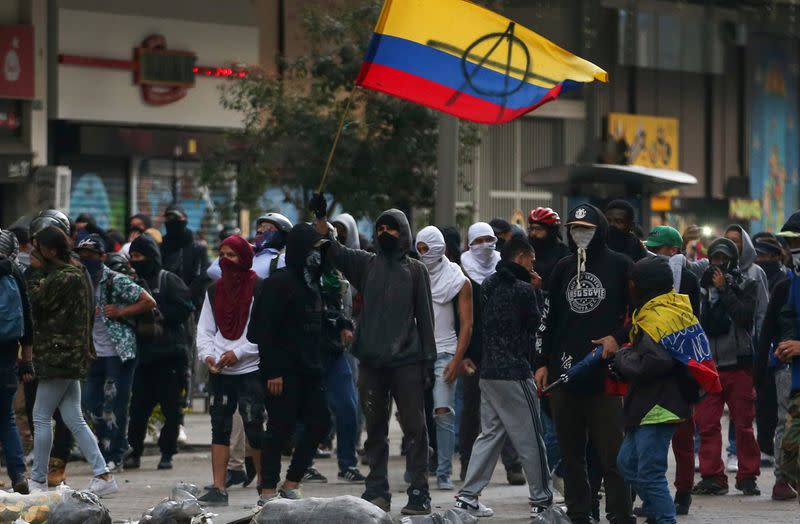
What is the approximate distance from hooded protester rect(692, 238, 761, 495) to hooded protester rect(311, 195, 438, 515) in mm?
2442

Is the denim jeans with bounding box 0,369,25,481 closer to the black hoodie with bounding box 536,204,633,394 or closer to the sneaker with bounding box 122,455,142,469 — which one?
the sneaker with bounding box 122,455,142,469

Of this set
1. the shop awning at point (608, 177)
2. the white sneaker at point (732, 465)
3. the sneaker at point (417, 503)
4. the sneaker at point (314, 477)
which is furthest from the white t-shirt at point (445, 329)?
the shop awning at point (608, 177)

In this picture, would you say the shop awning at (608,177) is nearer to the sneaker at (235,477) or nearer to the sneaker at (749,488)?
the sneaker at (749,488)

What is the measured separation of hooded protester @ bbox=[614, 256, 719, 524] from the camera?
30.6 ft

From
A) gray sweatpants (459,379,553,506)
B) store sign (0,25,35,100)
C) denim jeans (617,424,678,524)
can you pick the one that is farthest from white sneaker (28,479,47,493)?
store sign (0,25,35,100)

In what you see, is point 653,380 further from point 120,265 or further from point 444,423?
point 120,265

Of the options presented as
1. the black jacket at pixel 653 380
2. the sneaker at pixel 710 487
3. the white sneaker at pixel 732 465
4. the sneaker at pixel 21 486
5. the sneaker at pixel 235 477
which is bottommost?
the white sneaker at pixel 732 465

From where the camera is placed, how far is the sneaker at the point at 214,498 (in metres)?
11.3

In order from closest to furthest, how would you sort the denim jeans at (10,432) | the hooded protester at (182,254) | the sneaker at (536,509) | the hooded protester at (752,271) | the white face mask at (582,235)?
1. the white face mask at (582,235)
2. the sneaker at (536,509)
3. the denim jeans at (10,432)
4. the hooded protester at (752,271)
5. the hooded protester at (182,254)

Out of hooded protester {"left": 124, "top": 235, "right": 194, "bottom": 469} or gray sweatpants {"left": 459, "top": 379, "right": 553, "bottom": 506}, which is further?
hooded protester {"left": 124, "top": 235, "right": 194, "bottom": 469}

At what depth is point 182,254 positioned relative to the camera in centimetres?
1584

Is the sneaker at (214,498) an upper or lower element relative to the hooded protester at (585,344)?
lower

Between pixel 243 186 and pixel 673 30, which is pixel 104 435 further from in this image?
pixel 673 30

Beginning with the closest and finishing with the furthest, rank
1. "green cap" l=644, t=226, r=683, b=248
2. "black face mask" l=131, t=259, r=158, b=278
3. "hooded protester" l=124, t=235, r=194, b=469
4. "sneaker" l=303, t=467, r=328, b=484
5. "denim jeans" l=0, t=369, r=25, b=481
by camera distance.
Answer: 1. "denim jeans" l=0, t=369, r=25, b=481
2. "green cap" l=644, t=226, r=683, b=248
3. "sneaker" l=303, t=467, r=328, b=484
4. "hooded protester" l=124, t=235, r=194, b=469
5. "black face mask" l=131, t=259, r=158, b=278
